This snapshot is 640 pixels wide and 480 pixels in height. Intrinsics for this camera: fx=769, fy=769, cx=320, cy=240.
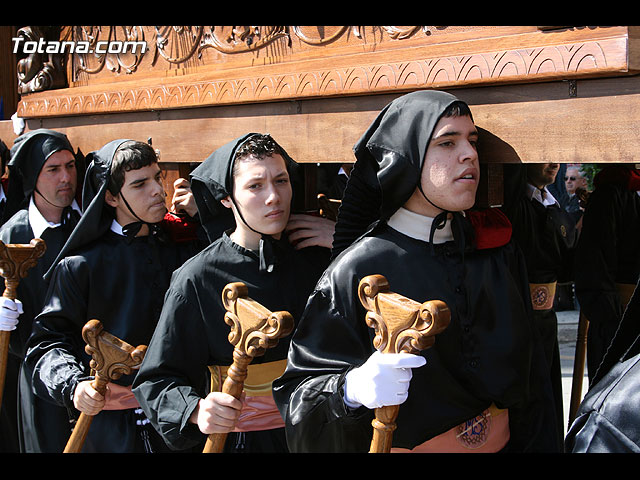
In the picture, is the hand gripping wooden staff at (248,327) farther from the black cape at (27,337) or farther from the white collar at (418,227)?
the black cape at (27,337)

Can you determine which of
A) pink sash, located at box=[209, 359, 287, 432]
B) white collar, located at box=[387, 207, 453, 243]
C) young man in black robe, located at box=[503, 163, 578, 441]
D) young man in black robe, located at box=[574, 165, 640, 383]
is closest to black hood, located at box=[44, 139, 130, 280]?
pink sash, located at box=[209, 359, 287, 432]

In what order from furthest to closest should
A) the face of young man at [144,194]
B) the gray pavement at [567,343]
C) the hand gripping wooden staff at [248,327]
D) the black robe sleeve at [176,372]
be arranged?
1. the gray pavement at [567,343]
2. the face of young man at [144,194]
3. the black robe sleeve at [176,372]
4. the hand gripping wooden staff at [248,327]

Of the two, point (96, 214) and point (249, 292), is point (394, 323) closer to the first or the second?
point (249, 292)

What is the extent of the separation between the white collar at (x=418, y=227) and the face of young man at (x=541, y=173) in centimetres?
225

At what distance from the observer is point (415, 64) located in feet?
8.16

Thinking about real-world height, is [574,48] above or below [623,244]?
above

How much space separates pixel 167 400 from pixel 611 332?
2.71 meters

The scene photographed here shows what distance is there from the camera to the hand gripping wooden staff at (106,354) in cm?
273

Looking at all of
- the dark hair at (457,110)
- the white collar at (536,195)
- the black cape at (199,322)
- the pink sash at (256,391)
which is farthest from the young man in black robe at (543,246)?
the dark hair at (457,110)

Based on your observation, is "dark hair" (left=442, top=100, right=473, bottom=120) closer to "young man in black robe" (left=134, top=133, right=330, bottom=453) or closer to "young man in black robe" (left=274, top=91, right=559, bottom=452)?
"young man in black robe" (left=274, top=91, right=559, bottom=452)

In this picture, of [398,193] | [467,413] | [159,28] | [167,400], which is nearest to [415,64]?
[398,193]

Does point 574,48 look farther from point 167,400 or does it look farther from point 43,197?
point 43,197

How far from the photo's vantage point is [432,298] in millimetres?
2242

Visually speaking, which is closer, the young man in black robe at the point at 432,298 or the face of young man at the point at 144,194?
the young man in black robe at the point at 432,298
